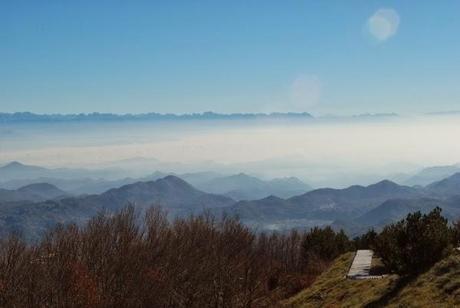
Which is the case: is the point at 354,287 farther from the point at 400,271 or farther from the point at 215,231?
the point at 215,231

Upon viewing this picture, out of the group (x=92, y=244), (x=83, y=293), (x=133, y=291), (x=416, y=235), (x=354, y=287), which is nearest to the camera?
(x=416, y=235)

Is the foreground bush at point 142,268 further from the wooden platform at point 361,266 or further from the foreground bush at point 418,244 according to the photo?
the foreground bush at point 418,244

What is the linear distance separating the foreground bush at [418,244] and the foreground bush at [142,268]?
18145 millimetres

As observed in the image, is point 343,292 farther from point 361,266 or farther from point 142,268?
point 142,268

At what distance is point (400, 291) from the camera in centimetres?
2838

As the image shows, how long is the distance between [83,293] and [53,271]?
2896 mm

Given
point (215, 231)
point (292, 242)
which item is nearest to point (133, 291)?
point (215, 231)

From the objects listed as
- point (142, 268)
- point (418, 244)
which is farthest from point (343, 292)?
Result: point (142, 268)

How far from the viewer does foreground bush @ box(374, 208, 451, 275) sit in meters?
29.5

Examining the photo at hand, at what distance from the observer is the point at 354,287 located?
34.4 metres

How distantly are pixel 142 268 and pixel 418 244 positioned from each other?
21086 millimetres

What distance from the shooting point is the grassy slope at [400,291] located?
2536 cm

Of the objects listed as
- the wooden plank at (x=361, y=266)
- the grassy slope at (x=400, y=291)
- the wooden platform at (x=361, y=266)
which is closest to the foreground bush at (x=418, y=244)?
the grassy slope at (x=400, y=291)

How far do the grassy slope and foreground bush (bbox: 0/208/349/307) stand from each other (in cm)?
1134
